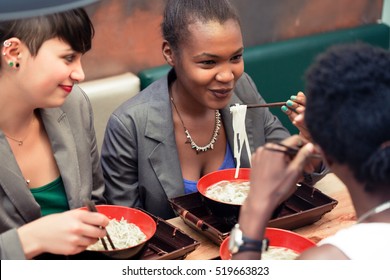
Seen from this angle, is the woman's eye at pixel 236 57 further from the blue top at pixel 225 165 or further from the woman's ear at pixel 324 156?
the woman's ear at pixel 324 156

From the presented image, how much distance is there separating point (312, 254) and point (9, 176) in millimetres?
1193

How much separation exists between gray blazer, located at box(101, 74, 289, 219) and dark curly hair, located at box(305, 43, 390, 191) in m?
1.32

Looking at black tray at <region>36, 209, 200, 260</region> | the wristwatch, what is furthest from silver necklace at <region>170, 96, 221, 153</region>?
the wristwatch

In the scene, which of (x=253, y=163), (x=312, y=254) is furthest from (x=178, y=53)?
(x=312, y=254)

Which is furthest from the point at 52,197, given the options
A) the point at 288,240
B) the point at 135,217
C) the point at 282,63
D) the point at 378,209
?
the point at 282,63

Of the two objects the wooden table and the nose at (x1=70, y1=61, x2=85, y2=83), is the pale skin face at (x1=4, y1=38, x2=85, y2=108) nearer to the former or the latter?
the nose at (x1=70, y1=61, x2=85, y2=83)

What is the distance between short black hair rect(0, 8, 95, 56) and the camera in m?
2.17

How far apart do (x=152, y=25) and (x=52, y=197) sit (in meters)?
1.65

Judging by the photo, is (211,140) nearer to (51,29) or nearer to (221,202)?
(221,202)

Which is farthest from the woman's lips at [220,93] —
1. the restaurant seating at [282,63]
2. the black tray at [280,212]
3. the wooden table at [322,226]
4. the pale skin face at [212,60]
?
the restaurant seating at [282,63]

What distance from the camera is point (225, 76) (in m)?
2.74

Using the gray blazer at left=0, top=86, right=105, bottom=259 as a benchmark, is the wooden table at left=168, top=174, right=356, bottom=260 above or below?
below

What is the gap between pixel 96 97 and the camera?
367 centimetres

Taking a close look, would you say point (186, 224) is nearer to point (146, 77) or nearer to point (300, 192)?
point (300, 192)
